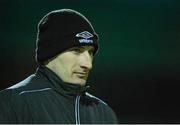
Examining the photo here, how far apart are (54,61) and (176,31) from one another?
147 cm

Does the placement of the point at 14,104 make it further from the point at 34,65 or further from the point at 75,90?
the point at 34,65

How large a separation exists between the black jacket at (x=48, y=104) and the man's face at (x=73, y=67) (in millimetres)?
16

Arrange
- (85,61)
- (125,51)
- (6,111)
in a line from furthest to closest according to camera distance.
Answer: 1. (125,51)
2. (85,61)
3. (6,111)

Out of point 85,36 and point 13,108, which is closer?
point 13,108

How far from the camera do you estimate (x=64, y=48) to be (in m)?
1.02

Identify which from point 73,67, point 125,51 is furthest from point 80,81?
point 125,51

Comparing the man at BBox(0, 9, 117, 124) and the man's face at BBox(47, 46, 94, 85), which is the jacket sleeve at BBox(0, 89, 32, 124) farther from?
the man's face at BBox(47, 46, 94, 85)

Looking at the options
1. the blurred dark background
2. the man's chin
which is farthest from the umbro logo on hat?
the blurred dark background

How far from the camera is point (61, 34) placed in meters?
1.04

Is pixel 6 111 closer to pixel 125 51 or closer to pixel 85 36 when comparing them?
pixel 85 36

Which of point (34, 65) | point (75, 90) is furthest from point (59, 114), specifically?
point (34, 65)

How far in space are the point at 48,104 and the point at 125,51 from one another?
151cm

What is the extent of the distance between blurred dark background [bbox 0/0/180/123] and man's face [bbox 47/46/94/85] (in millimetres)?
887

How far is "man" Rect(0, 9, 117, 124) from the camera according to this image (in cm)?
93
